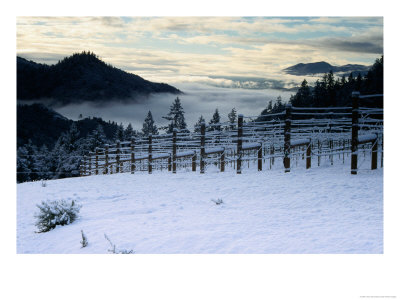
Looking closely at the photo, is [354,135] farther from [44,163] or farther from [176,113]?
[44,163]

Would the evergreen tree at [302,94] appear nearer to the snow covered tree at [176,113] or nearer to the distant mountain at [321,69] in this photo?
the distant mountain at [321,69]

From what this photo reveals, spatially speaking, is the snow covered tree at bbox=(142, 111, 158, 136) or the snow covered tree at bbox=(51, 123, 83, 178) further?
the snow covered tree at bbox=(51, 123, 83, 178)

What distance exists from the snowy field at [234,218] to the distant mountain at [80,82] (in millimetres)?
2321

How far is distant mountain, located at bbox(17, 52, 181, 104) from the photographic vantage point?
23.1 ft

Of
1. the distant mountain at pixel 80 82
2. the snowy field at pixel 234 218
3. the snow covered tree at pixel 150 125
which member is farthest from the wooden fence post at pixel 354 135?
the snow covered tree at pixel 150 125

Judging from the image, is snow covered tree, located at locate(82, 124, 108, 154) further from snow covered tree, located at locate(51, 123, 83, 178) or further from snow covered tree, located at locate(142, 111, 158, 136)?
snow covered tree, located at locate(142, 111, 158, 136)

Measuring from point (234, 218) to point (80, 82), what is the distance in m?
5.50

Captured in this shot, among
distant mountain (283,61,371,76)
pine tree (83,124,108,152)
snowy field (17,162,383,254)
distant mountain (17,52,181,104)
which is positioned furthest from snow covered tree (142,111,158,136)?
distant mountain (283,61,371,76)

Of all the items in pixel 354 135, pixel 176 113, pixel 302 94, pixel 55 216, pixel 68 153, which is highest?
pixel 302 94

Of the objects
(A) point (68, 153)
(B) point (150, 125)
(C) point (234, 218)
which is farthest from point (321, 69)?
(A) point (68, 153)

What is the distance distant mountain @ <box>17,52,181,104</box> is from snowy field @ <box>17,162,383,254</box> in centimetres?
232

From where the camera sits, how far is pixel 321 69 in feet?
21.5
